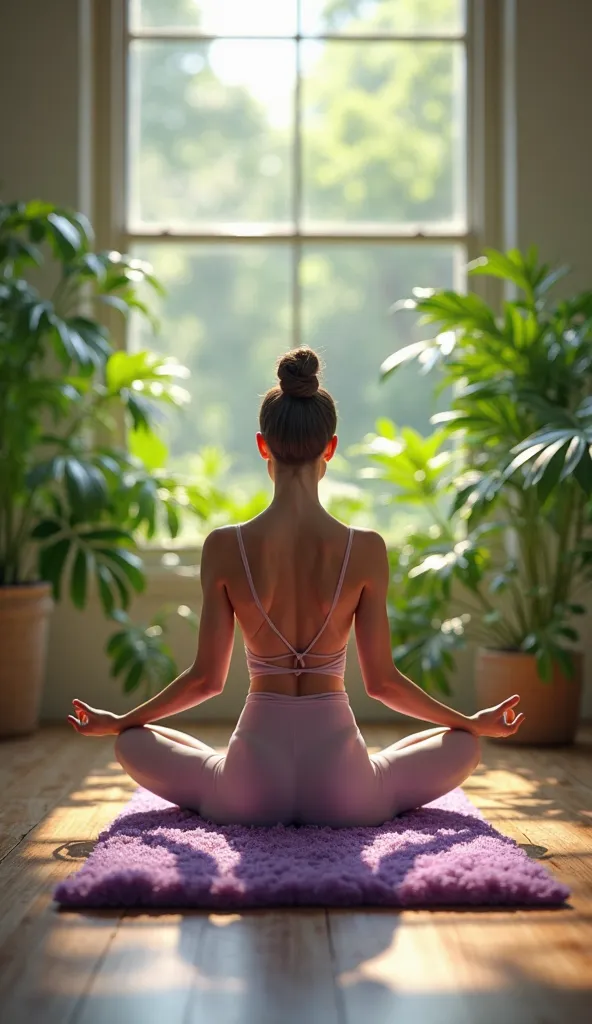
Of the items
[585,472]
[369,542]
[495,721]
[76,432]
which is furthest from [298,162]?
[495,721]

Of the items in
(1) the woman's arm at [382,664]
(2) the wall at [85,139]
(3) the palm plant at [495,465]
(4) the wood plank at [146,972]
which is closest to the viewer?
(4) the wood plank at [146,972]

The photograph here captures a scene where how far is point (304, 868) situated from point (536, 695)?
6.14 feet

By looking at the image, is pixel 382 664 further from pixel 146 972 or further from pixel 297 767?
pixel 146 972

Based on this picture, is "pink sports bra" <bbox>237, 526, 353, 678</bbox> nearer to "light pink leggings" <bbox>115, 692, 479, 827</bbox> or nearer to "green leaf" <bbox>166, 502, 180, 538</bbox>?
"light pink leggings" <bbox>115, 692, 479, 827</bbox>

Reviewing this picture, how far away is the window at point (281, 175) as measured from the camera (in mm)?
4535

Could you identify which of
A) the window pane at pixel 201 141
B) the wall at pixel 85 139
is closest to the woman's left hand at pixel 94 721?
the wall at pixel 85 139

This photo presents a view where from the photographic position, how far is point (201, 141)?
456 cm

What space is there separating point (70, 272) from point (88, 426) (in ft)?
2.27

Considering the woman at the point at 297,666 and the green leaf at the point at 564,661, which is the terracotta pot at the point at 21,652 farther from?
the green leaf at the point at 564,661

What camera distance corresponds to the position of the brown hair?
2359 millimetres

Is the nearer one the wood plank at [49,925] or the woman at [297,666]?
the wood plank at [49,925]

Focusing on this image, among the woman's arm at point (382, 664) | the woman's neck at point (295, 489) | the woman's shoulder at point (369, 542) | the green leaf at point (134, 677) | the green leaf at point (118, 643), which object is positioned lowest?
the green leaf at point (134, 677)

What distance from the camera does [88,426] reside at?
430 cm

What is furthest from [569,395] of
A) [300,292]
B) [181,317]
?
[181,317]
